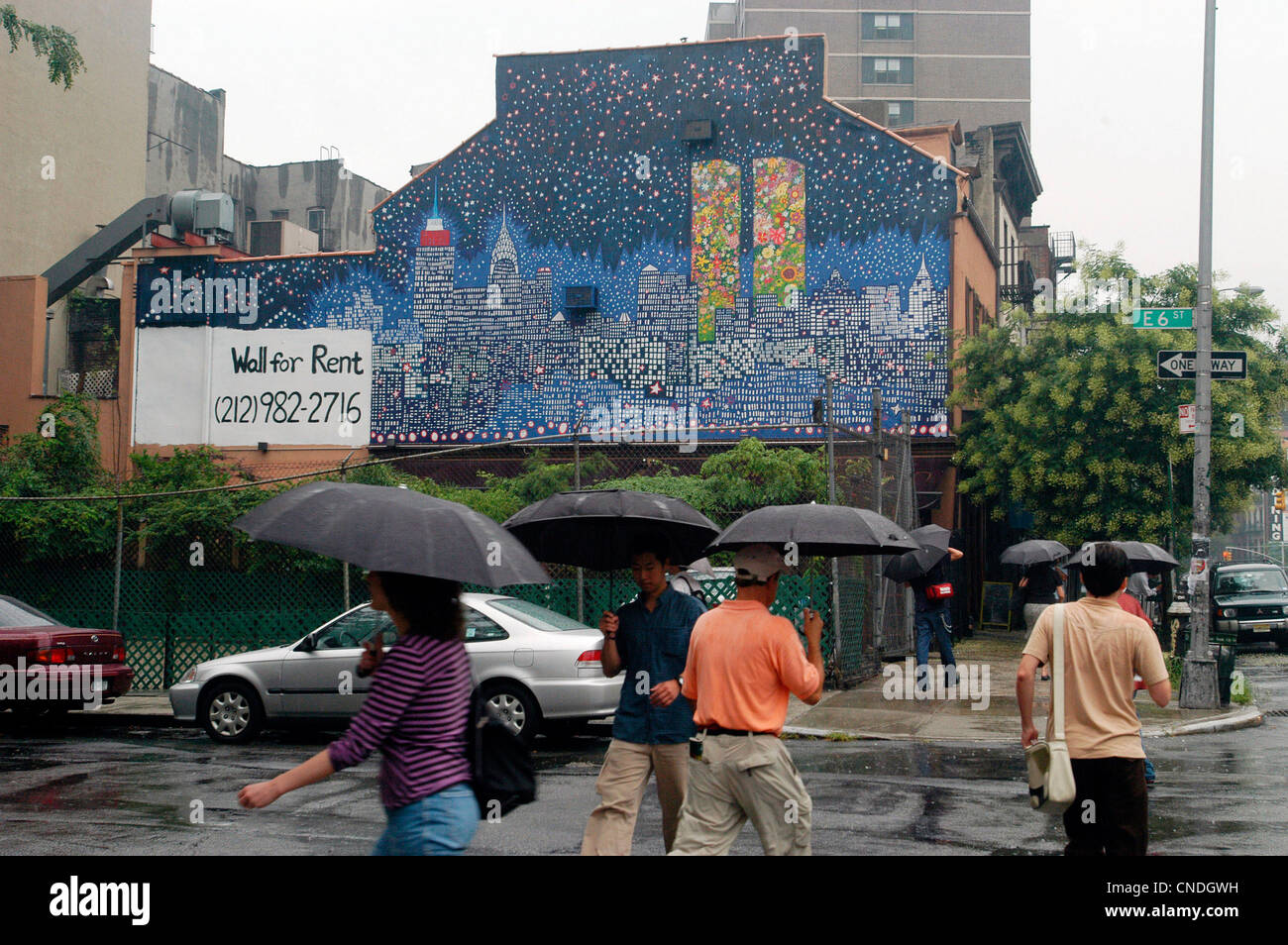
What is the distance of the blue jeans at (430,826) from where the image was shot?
13.7 feet

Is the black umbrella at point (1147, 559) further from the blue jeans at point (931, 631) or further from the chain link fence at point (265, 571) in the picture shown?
the chain link fence at point (265, 571)

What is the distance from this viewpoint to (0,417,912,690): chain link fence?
1648 centimetres

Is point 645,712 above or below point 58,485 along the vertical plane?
below

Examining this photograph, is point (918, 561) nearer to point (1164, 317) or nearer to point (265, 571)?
point (1164, 317)

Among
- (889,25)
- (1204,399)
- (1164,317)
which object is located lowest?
(1204,399)

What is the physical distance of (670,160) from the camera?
1070 inches

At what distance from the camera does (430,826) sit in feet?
13.6

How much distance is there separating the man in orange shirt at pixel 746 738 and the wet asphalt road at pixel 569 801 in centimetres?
230

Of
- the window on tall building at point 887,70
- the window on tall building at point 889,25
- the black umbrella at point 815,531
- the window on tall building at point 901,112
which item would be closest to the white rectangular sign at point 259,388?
the black umbrella at point 815,531

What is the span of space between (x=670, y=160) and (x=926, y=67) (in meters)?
45.1

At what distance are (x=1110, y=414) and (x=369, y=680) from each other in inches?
680

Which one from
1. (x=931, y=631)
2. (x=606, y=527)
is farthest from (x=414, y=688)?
(x=931, y=631)
